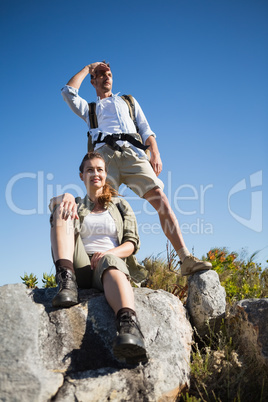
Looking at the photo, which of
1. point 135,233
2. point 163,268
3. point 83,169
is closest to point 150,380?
point 135,233

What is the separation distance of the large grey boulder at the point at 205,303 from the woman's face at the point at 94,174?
1.60 metres

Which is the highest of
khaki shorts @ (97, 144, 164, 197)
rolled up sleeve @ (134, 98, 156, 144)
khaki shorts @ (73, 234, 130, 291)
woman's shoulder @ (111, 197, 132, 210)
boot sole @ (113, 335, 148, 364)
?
rolled up sleeve @ (134, 98, 156, 144)

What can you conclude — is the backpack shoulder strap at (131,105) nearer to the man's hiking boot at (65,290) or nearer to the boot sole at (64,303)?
the man's hiking boot at (65,290)

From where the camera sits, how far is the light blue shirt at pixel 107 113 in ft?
16.6

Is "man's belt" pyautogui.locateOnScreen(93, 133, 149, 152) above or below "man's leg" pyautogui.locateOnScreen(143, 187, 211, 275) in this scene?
above

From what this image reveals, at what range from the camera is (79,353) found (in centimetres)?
298

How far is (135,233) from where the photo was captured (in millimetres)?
4094

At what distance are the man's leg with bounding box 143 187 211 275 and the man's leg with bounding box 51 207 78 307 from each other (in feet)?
4.68

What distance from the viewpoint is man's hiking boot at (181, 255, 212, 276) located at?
4.13 m

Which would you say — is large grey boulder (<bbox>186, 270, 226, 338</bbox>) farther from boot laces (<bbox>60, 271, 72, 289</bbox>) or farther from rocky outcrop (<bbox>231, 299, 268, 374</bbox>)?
boot laces (<bbox>60, 271, 72, 289</bbox>)

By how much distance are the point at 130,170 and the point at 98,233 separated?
4.32ft

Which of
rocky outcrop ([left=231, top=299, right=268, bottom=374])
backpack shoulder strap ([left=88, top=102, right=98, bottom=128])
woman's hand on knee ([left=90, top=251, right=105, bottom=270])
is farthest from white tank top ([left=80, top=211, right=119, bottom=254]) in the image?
backpack shoulder strap ([left=88, top=102, right=98, bottom=128])

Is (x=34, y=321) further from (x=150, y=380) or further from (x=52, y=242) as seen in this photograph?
(x=150, y=380)

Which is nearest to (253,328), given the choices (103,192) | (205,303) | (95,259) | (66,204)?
(205,303)
